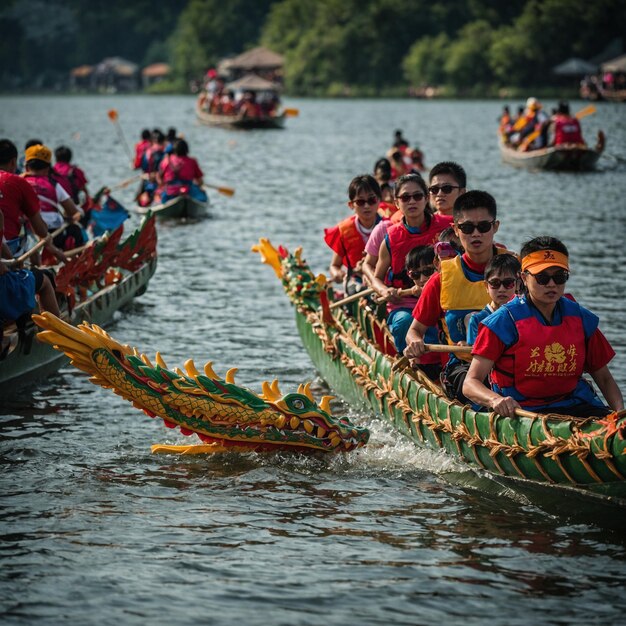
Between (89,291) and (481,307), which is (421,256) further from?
(89,291)

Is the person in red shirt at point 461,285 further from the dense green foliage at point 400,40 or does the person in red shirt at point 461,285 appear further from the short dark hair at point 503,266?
the dense green foliage at point 400,40

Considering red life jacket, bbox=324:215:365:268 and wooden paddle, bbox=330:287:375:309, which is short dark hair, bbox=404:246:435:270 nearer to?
wooden paddle, bbox=330:287:375:309

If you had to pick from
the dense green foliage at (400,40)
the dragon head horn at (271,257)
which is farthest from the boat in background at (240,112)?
the dragon head horn at (271,257)

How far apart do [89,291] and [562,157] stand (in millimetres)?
22392

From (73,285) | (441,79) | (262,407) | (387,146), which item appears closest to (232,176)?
(387,146)

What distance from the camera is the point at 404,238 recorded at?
11078 millimetres

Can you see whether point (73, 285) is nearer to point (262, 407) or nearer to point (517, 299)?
point (262, 407)

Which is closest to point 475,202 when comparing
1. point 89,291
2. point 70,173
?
point 89,291

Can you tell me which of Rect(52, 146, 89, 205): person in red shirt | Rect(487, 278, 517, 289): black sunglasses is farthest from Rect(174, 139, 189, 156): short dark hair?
Rect(487, 278, 517, 289): black sunglasses

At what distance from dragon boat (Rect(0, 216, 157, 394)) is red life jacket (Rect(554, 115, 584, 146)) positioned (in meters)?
20.3

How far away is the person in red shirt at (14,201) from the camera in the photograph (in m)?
11.9

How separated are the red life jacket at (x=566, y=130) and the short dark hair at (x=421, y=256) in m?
25.7

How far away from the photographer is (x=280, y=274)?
45.5 ft

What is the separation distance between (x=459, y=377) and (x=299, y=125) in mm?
57605
